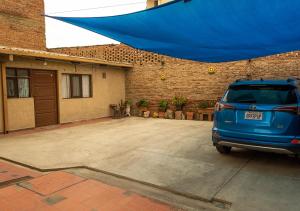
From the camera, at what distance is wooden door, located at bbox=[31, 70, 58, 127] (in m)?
9.97

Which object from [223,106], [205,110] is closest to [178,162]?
[223,106]

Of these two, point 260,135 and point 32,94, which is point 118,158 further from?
point 32,94

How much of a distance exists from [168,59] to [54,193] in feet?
34.3

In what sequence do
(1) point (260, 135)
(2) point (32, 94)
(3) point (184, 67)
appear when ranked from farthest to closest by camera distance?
1. (3) point (184, 67)
2. (2) point (32, 94)
3. (1) point (260, 135)

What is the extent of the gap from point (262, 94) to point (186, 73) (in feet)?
27.1

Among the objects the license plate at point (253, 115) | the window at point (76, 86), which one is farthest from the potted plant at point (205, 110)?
the license plate at point (253, 115)

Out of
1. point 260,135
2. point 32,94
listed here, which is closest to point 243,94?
point 260,135

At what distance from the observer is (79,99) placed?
11836 mm

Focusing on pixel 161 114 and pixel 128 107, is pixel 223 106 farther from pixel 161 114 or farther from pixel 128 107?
pixel 128 107

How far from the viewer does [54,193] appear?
12.8 feet

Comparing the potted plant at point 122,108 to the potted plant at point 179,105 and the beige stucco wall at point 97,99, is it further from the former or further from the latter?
the potted plant at point 179,105

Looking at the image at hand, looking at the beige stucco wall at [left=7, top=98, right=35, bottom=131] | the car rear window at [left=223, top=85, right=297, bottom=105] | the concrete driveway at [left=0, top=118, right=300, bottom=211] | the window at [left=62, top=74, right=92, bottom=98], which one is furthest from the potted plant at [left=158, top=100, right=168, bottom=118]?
the car rear window at [left=223, top=85, right=297, bottom=105]

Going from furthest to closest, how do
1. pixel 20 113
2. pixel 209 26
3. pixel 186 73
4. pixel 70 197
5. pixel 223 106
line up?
pixel 186 73
pixel 20 113
pixel 223 106
pixel 209 26
pixel 70 197

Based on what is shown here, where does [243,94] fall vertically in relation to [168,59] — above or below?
below
